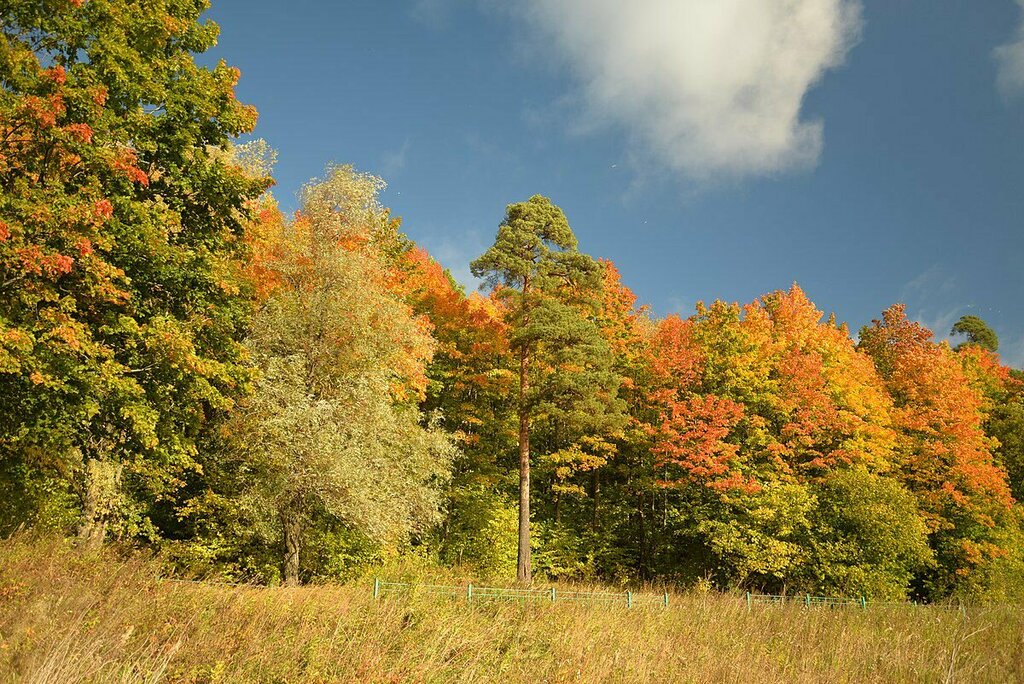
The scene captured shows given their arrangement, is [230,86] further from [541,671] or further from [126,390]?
[541,671]

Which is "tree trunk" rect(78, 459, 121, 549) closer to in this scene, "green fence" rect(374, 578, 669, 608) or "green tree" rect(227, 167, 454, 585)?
"green tree" rect(227, 167, 454, 585)

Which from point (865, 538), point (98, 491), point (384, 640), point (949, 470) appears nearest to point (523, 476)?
point (98, 491)

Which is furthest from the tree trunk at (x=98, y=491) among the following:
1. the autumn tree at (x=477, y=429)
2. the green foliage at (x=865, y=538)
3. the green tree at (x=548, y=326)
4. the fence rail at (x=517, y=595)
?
the green foliage at (x=865, y=538)

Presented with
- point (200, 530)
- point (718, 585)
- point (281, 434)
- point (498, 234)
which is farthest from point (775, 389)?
point (200, 530)

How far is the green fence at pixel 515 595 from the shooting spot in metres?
11.4

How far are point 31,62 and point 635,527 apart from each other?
100ft

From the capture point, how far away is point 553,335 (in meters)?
23.8

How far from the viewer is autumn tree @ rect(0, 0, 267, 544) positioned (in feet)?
37.1

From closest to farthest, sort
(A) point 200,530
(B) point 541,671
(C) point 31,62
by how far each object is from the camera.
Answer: (B) point 541,671, (C) point 31,62, (A) point 200,530

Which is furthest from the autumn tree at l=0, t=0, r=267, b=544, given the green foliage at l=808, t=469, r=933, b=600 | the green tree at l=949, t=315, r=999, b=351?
the green tree at l=949, t=315, r=999, b=351

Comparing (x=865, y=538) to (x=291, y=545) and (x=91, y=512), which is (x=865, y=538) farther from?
(x=91, y=512)

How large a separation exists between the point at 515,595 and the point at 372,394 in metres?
8.68

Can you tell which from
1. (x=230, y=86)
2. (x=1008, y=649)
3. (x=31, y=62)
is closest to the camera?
(x=31, y=62)

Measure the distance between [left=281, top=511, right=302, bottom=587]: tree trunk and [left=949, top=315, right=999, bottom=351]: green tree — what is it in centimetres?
6568
